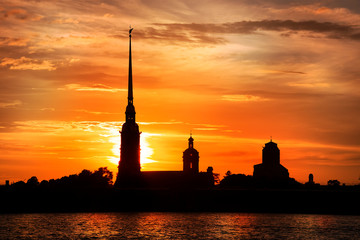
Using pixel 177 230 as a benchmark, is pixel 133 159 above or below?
above

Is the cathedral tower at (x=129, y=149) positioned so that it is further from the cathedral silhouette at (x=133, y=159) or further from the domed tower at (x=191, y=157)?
the domed tower at (x=191, y=157)

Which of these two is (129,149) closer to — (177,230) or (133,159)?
(133,159)

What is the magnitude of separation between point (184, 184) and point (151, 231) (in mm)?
88241

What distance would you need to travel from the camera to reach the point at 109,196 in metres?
195

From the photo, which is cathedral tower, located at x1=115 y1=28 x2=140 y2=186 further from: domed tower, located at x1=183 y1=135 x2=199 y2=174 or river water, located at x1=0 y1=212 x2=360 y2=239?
river water, located at x1=0 y1=212 x2=360 y2=239

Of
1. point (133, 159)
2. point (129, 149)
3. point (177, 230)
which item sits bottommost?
point (177, 230)

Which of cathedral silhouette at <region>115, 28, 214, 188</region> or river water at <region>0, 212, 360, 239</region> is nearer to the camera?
river water at <region>0, 212, 360, 239</region>

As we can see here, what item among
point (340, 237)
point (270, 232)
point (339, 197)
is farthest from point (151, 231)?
point (339, 197)

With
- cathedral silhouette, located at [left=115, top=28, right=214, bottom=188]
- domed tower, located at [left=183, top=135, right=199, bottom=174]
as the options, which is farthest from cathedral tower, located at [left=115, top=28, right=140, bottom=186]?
domed tower, located at [left=183, top=135, right=199, bottom=174]

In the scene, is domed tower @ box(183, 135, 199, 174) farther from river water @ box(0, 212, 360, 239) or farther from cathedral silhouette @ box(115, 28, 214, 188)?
river water @ box(0, 212, 360, 239)

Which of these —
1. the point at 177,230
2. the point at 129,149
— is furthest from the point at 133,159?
the point at 177,230

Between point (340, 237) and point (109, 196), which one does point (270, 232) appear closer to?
point (340, 237)

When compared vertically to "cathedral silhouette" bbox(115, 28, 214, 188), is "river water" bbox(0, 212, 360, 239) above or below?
below

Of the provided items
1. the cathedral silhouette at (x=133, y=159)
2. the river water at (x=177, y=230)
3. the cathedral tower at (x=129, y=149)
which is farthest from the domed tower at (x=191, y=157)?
the river water at (x=177, y=230)
